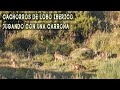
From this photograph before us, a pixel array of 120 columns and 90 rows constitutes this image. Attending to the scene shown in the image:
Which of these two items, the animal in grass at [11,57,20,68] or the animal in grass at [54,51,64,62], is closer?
the animal in grass at [11,57,20,68]

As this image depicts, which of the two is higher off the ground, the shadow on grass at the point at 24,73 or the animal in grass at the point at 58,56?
the animal in grass at the point at 58,56

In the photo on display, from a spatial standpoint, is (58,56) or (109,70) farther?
(58,56)

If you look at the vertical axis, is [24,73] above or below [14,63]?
below

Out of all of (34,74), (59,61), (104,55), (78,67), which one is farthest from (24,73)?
(104,55)

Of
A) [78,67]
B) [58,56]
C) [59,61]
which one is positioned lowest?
[78,67]

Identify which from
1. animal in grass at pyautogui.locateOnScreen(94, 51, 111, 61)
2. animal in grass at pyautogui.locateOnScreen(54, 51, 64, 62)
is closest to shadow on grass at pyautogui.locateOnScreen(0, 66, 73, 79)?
animal in grass at pyautogui.locateOnScreen(54, 51, 64, 62)

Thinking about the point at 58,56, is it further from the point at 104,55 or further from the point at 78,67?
the point at 104,55

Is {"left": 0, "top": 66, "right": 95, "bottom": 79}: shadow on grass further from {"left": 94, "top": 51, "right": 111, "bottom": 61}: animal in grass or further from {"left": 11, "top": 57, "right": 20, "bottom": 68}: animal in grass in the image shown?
{"left": 94, "top": 51, "right": 111, "bottom": 61}: animal in grass

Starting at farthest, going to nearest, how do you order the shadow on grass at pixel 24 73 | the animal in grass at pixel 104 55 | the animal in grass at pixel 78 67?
the animal in grass at pixel 104 55
the animal in grass at pixel 78 67
the shadow on grass at pixel 24 73

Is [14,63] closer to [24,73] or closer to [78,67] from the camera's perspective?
[24,73]

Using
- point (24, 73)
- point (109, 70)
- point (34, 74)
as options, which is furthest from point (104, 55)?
point (24, 73)

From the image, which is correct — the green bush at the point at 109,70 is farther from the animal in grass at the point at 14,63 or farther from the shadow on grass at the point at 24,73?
the animal in grass at the point at 14,63

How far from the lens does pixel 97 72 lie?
30.3 ft

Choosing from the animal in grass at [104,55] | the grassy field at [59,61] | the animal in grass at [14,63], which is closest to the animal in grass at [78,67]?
the grassy field at [59,61]
